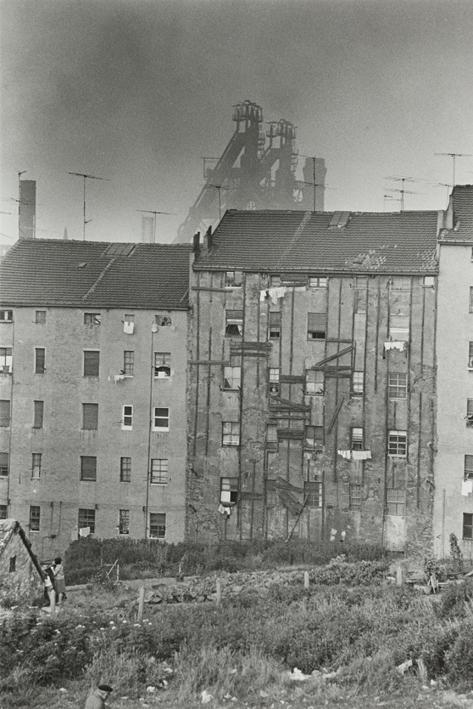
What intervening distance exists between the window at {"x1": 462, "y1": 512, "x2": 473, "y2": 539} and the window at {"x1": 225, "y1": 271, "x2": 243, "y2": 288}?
15.9m

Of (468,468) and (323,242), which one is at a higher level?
(323,242)

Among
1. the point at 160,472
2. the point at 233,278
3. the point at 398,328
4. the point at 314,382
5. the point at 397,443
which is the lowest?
the point at 160,472

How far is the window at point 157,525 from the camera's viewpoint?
1868 inches

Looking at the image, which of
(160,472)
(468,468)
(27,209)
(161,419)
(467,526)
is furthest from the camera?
(27,209)

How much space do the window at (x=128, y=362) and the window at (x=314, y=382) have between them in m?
8.90

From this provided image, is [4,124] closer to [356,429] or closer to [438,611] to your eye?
[356,429]

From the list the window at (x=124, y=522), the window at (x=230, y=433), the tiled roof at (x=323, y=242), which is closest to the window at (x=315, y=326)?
the tiled roof at (x=323, y=242)

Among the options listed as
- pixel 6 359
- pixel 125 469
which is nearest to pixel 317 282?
pixel 125 469

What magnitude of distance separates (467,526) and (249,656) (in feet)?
80.1

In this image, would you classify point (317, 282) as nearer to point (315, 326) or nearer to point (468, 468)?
point (315, 326)

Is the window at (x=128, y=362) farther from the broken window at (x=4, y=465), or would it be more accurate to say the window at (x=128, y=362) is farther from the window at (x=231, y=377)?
the broken window at (x=4, y=465)

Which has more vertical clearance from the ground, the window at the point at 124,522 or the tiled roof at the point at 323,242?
the tiled roof at the point at 323,242

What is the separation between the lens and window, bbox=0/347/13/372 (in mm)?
48969

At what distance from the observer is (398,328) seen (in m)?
46.2
